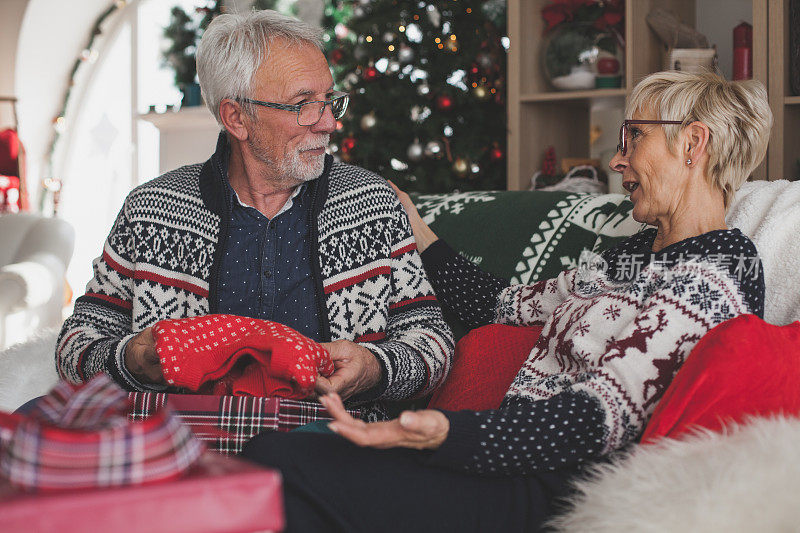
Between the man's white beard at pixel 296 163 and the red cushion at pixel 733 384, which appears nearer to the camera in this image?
the red cushion at pixel 733 384

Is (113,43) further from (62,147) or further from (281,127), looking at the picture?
(281,127)

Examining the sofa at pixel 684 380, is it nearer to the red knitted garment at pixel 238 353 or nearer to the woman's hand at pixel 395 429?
the woman's hand at pixel 395 429

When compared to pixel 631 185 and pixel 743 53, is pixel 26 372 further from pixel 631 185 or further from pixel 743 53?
pixel 743 53

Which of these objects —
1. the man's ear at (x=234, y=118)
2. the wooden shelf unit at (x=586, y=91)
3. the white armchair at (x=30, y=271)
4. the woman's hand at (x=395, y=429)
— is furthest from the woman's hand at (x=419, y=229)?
the white armchair at (x=30, y=271)

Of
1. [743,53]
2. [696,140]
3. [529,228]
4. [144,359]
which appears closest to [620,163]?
[696,140]

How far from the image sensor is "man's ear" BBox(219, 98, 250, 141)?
5.74 feet

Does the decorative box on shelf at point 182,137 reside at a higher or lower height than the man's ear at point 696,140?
higher

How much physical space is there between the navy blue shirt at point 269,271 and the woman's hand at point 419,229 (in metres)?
0.28

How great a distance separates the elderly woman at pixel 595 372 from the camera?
3.65 ft

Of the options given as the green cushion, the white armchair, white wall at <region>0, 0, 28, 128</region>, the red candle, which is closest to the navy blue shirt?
the green cushion

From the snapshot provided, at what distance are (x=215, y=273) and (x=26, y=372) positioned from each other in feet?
1.65

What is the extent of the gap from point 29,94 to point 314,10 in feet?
10.6

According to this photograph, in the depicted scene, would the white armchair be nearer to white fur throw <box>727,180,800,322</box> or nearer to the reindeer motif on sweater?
the reindeer motif on sweater

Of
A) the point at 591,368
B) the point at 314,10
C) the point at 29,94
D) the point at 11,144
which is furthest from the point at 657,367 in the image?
the point at 29,94
